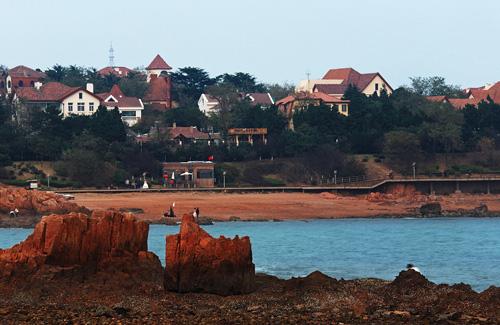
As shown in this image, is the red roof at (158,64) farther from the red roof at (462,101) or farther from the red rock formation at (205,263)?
the red rock formation at (205,263)

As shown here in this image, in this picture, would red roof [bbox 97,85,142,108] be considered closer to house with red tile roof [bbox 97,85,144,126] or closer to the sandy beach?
house with red tile roof [bbox 97,85,144,126]

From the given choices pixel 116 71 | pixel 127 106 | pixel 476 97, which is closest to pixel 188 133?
pixel 127 106

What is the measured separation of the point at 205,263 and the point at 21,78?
10643 centimetres

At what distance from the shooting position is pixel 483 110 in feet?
374

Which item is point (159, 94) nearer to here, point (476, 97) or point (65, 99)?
point (65, 99)

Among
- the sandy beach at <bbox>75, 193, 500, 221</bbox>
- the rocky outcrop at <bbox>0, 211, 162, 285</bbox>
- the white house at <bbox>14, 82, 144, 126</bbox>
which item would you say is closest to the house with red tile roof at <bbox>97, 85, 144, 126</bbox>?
the white house at <bbox>14, 82, 144, 126</bbox>

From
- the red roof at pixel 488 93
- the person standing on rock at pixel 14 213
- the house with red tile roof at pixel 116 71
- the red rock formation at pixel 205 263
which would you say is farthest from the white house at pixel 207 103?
the red rock formation at pixel 205 263

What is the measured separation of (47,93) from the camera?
11738 cm

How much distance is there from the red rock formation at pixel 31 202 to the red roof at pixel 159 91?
59.4 m

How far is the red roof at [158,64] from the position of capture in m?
159

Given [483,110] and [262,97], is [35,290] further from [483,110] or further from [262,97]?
[262,97]

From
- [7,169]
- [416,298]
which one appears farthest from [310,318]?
[7,169]

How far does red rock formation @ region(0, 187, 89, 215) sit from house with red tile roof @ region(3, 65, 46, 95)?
56841 mm

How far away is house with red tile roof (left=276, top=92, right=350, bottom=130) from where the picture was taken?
119000 mm
